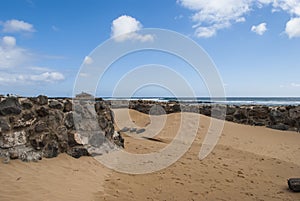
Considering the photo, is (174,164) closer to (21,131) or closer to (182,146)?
(182,146)

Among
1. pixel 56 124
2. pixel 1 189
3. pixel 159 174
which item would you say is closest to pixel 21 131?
pixel 56 124

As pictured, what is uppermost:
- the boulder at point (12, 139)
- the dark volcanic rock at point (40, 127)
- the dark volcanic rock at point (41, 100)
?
the dark volcanic rock at point (41, 100)

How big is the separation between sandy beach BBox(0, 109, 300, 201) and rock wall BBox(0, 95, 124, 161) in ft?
0.73

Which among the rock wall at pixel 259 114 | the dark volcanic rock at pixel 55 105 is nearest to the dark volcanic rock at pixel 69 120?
the dark volcanic rock at pixel 55 105

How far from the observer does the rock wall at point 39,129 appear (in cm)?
524

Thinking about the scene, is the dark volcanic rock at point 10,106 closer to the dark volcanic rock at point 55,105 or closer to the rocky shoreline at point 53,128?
the rocky shoreline at point 53,128

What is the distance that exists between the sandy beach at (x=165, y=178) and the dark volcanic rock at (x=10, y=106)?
1.03 metres

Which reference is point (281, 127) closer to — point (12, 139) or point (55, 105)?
point (55, 105)

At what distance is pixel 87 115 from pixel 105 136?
754 millimetres

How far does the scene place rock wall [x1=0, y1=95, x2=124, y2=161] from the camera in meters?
5.24

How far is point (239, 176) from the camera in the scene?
5.85 m

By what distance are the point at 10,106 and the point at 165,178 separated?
3426 millimetres

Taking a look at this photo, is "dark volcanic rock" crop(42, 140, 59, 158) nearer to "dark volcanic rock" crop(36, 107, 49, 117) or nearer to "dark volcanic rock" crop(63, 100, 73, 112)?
"dark volcanic rock" crop(36, 107, 49, 117)

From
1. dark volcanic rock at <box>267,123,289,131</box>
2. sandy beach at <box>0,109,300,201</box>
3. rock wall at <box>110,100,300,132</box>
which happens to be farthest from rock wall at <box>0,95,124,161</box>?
dark volcanic rock at <box>267,123,289,131</box>
